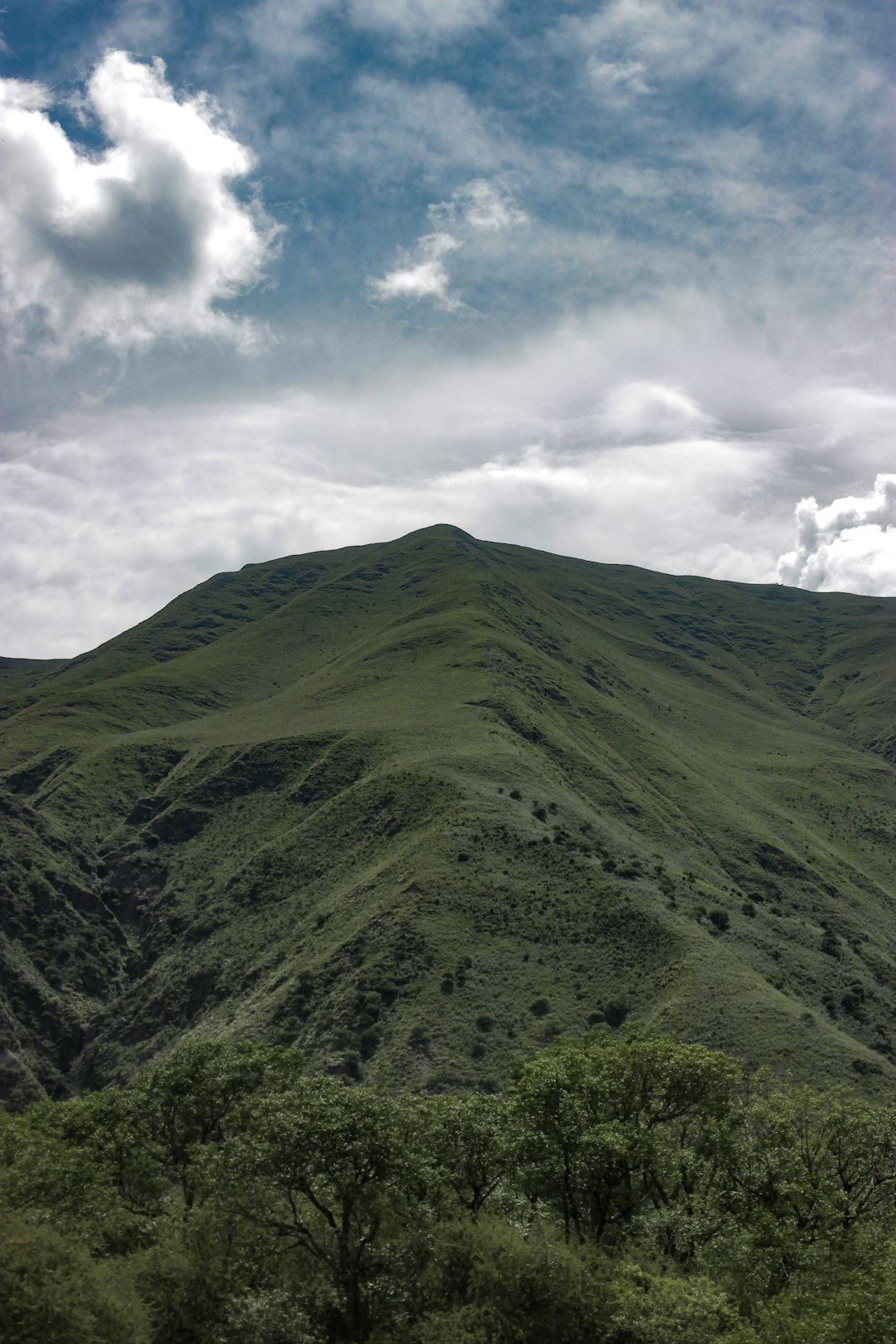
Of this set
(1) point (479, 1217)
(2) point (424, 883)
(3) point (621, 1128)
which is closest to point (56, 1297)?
(1) point (479, 1217)

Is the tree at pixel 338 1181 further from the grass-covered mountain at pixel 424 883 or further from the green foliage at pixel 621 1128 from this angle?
the grass-covered mountain at pixel 424 883

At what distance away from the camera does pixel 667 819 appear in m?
150

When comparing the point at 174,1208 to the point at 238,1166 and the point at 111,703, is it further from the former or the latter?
the point at 111,703

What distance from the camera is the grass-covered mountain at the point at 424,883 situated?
83000mm

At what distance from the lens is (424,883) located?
9819 cm

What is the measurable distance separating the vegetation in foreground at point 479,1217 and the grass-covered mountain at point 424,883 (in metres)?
36.0

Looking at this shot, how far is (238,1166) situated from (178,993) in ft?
272

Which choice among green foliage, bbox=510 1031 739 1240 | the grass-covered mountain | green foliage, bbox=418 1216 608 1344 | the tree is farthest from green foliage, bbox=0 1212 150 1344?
the grass-covered mountain

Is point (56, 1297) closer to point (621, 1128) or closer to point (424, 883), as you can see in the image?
point (621, 1128)

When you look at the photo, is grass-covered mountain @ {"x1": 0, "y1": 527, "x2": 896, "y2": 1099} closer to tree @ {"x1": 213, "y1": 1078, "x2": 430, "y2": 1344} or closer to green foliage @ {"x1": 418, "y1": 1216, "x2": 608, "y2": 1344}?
tree @ {"x1": 213, "y1": 1078, "x2": 430, "y2": 1344}

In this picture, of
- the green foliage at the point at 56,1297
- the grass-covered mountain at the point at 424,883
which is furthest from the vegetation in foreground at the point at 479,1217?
the grass-covered mountain at the point at 424,883

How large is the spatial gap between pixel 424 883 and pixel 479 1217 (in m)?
65.2

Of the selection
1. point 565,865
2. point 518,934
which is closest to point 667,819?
point 565,865

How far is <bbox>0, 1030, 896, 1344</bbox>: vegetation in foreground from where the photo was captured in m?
27.2
